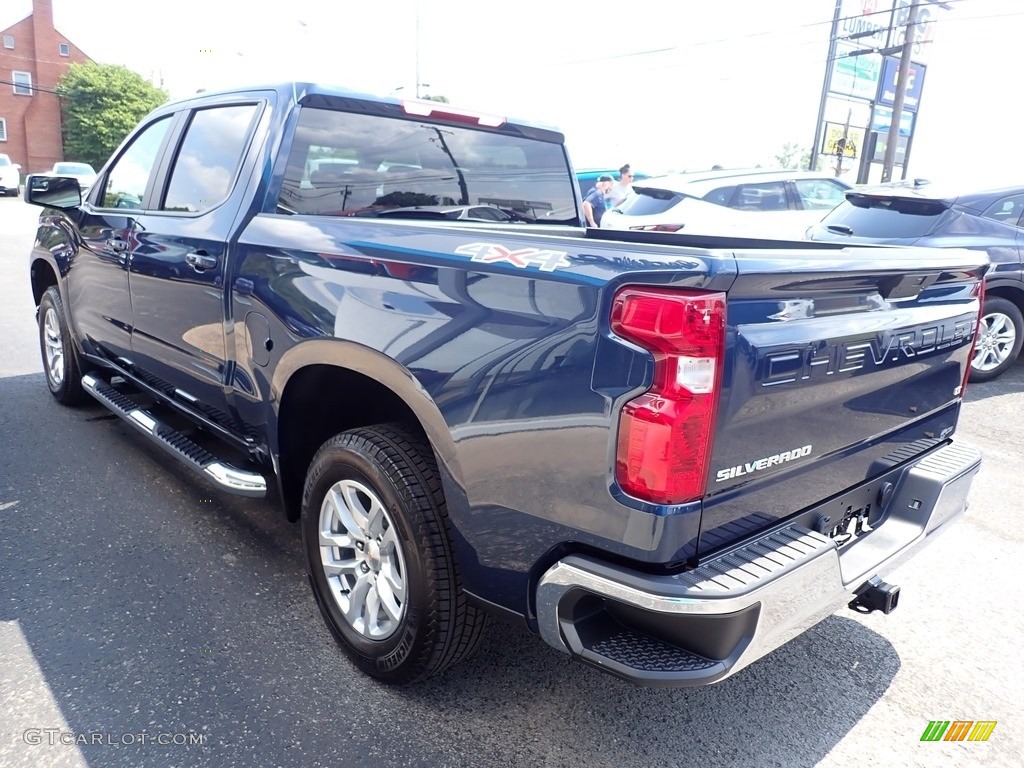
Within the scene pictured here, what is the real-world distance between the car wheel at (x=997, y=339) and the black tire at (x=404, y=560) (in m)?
6.26

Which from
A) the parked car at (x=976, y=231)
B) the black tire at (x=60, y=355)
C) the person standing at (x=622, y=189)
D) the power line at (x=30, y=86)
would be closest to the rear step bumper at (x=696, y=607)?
the black tire at (x=60, y=355)

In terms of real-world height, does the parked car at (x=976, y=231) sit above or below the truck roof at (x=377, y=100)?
below

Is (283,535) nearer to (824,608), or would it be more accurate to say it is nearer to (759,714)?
(759,714)

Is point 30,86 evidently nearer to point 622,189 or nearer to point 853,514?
point 622,189

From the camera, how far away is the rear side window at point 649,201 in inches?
387

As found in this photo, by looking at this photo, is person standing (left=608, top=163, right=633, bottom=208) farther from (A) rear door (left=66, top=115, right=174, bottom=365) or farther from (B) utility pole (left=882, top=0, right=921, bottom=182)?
(B) utility pole (left=882, top=0, right=921, bottom=182)

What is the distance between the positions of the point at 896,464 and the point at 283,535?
263cm

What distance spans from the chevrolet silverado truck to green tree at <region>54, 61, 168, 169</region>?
5924 centimetres

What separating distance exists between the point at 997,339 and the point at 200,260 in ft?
22.4

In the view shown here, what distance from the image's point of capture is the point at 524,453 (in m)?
1.91

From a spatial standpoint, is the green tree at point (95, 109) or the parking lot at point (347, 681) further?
the green tree at point (95, 109)

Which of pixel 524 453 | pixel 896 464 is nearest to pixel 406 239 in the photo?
pixel 524 453

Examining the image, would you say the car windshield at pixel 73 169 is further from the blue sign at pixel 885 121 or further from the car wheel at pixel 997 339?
the blue sign at pixel 885 121

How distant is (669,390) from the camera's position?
168cm
